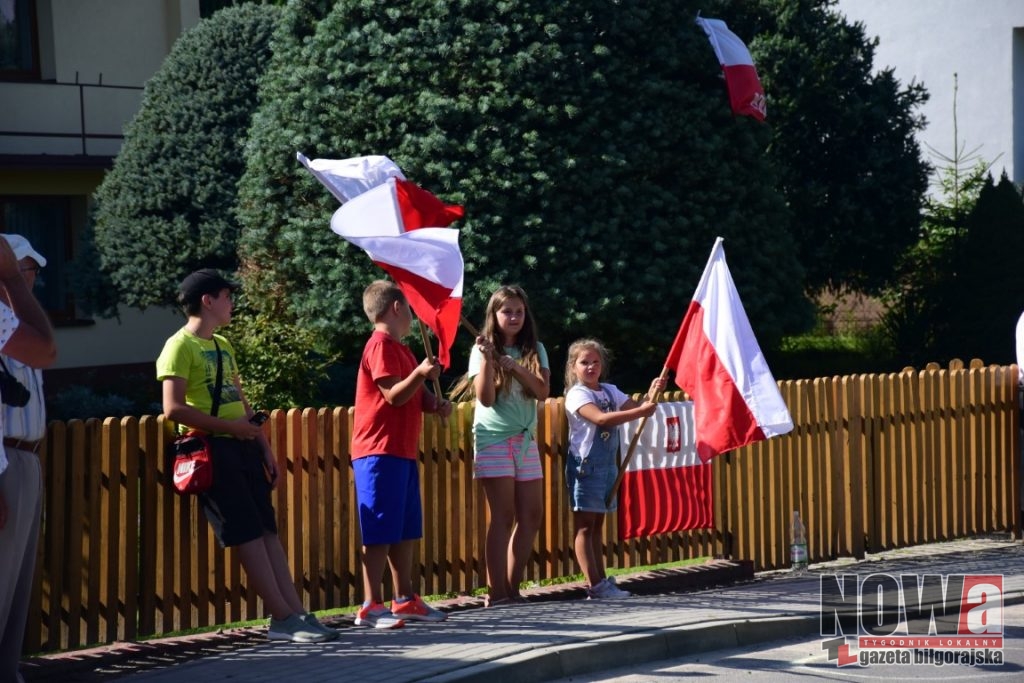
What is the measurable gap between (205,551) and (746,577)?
4069 millimetres

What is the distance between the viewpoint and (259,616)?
7359 mm

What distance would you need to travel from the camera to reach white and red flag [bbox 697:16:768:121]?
13.7 m

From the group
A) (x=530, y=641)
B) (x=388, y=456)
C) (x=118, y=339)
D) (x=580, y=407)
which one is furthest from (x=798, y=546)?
(x=118, y=339)

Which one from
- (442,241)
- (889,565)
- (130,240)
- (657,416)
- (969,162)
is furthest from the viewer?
(969,162)

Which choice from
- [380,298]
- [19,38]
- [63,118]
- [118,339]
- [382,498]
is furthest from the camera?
[118,339]

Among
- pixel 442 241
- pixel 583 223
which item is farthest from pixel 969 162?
pixel 442 241

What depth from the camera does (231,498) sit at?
6.54 metres

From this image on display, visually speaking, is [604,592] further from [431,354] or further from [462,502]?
[431,354]

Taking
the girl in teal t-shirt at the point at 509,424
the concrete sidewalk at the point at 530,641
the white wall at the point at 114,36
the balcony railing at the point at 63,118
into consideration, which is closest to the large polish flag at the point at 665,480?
the concrete sidewalk at the point at 530,641

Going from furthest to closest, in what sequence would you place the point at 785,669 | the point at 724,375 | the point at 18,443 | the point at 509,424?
the point at 724,375
the point at 509,424
the point at 785,669
the point at 18,443

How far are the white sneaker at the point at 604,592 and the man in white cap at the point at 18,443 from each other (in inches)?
140

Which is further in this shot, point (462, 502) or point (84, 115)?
point (84, 115)

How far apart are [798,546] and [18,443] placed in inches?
235

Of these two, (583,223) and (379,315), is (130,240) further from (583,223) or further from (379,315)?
(379,315)
